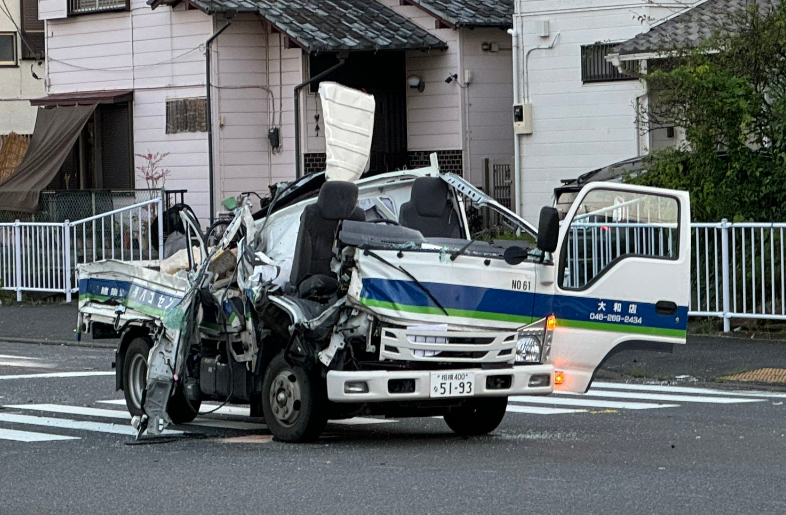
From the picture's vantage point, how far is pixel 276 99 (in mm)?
28016

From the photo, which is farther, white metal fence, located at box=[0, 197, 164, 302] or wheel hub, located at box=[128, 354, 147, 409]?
white metal fence, located at box=[0, 197, 164, 302]

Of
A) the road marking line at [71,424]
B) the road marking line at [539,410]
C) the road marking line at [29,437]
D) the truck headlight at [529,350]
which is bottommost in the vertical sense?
the road marking line at [539,410]

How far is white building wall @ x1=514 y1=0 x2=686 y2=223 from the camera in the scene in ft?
83.9

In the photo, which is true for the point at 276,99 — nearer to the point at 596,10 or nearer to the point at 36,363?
the point at 596,10

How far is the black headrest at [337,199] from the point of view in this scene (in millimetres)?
10875

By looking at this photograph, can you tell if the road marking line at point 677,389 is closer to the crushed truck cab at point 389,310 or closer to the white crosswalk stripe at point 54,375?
the crushed truck cab at point 389,310

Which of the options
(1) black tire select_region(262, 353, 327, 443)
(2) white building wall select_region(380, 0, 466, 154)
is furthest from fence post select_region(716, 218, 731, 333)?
(2) white building wall select_region(380, 0, 466, 154)

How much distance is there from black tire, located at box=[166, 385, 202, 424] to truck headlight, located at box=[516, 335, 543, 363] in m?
2.90

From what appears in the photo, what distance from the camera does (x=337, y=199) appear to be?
10.9 meters

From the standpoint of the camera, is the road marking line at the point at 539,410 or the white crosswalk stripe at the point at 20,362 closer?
the road marking line at the point at 539,410

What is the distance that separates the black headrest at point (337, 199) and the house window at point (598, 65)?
606 inches

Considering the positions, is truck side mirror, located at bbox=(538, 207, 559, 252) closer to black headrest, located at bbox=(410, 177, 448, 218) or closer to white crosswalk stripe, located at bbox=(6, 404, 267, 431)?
black headrest, located at bbox=(410, 177, 448, 218)

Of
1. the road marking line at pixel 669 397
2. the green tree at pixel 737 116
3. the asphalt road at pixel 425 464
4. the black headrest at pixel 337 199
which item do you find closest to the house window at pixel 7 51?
the green tree at pixel 737 116

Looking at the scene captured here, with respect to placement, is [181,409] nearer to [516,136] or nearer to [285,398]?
[285,398]
